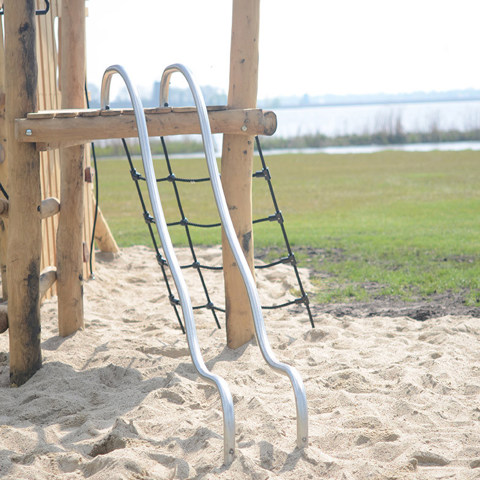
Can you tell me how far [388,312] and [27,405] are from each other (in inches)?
111

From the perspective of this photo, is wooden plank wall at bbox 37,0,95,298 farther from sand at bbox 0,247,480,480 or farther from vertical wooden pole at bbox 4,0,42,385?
vertical wooden pole at bbox 4,0,42,385

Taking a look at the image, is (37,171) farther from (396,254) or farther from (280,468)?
(396,254)

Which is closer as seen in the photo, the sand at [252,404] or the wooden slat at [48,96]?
the sand at [252,404]

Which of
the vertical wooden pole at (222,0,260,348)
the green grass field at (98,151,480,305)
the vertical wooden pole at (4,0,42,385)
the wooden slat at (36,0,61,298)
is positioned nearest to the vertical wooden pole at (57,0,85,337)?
the vertical wooden pole at (4,0,42,385)

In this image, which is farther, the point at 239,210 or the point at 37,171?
the point at 239,210

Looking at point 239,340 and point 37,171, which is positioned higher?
point 37,171

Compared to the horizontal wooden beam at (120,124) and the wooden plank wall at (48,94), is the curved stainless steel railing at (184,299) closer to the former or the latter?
the horizontal wooden beam at (120,124)

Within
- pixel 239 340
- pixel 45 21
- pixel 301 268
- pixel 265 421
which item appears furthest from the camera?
pixel 301 268

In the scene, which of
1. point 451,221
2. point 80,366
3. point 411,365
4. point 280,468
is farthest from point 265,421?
point 451,221

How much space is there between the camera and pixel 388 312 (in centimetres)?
492

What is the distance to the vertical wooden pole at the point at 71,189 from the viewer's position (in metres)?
4.10

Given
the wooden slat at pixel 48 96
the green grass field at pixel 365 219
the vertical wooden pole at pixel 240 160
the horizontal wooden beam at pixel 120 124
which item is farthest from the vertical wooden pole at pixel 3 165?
the green grass field at pixel 365 219

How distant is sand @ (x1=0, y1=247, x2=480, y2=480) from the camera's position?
2512 millimetres

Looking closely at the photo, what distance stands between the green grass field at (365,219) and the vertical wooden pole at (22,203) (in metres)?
2.60
